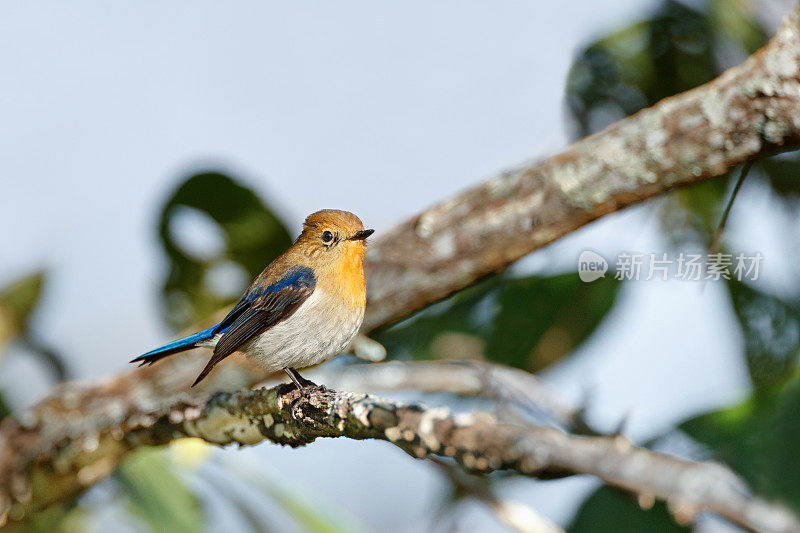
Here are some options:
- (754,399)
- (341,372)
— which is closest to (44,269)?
(341,372)

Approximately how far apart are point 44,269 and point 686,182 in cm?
263

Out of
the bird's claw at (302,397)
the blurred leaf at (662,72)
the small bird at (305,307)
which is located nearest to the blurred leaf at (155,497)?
the small bird at (305,307)

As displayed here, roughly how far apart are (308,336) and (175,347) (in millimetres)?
338

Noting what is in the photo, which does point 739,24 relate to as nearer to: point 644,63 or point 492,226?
point 644,63

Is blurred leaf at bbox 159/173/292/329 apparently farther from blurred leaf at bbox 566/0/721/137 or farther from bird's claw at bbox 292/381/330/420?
blurred leaf at bbox 566/0/721/137

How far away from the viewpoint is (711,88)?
240cm

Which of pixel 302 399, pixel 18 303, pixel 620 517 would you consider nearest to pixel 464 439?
pixel 302 399

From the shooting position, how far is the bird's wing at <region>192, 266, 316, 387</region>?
200 centimetres

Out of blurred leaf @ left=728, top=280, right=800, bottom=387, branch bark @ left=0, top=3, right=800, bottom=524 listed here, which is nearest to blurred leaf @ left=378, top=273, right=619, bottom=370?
blurred leaf @ left=728, top=280, right=800, bottom=387

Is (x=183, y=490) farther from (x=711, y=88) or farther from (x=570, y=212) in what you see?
(x=711, y=88)

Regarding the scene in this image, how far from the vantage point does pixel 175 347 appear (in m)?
2.07

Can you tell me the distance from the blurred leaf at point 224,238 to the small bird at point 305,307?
86 centimetres

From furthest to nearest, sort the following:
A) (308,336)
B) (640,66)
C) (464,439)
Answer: (640,66) < (308,336) < (464,439)

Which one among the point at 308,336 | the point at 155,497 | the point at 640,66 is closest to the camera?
the point at 308,336
